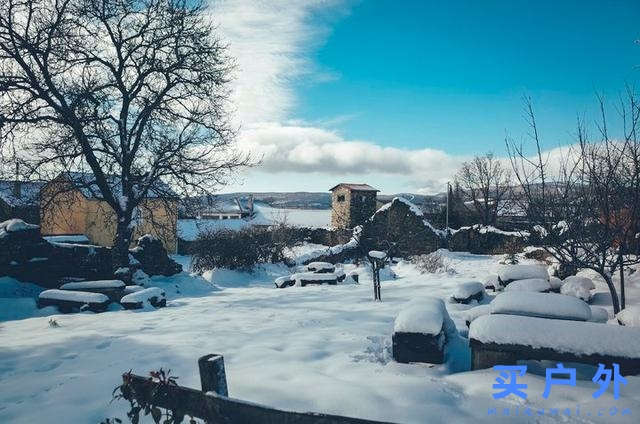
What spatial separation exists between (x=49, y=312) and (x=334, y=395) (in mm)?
9035

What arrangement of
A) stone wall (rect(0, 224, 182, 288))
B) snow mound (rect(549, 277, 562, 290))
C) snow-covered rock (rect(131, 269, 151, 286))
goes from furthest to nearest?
snow-covered rock (rect(131, 269, 151, 286))
stone wall (rect(0, 224, 182, 288))
snow mound (rect(549, 277, 562, 290))

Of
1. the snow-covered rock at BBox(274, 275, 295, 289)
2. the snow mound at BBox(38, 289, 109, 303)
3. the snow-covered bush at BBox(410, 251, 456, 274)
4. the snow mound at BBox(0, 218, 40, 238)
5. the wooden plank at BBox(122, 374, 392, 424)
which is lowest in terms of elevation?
the snow-covered rock at BBox(274, 275, 295, 289)

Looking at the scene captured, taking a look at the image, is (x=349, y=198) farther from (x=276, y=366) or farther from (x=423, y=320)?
(x=276, y=366)

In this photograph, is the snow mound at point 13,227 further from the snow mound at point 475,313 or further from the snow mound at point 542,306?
the snow mound at point 542,306

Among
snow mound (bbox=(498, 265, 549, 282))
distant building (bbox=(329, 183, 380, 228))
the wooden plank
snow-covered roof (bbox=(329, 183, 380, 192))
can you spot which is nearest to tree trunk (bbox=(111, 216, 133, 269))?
snow mound (bbox=(498, 265, 549, 282))

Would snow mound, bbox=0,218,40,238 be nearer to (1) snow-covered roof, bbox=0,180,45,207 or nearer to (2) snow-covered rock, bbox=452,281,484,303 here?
(1) snow-covered roof, bbox=0,180,45,207

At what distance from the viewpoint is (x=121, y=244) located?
1273 cm

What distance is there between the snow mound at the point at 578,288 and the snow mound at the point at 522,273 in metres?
0.59

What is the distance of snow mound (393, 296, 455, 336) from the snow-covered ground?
393 millimetres

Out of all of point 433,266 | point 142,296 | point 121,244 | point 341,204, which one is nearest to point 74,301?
point 142,296

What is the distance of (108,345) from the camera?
570cm

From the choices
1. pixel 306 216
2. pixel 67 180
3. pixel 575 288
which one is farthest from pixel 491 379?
pixel 306 216

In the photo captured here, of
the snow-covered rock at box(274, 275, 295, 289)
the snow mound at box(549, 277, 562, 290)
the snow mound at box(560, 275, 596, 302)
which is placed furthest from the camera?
the snow-covered rock at box(274, 275, 295, 289)

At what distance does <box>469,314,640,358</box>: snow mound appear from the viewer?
3.57 meters
